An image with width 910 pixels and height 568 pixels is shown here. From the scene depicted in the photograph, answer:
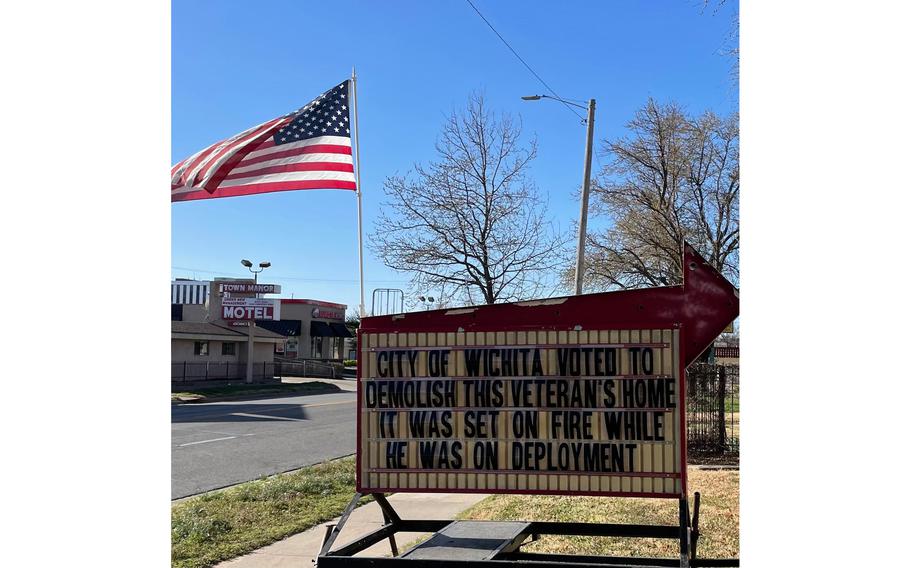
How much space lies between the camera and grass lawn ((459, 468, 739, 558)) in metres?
7.26

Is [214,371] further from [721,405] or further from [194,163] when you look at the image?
[194,163]

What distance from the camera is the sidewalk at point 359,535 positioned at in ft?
23.1

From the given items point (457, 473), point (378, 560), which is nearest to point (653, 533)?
point (457, 473)

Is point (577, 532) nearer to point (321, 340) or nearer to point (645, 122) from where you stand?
point (645, 122)

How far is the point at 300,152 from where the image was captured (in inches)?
308

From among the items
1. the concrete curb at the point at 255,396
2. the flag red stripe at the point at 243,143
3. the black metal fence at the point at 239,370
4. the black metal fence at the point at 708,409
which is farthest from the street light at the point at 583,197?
the black metal fence at the point at 239,370

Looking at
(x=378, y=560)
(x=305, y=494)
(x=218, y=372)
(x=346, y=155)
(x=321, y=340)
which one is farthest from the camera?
(x=321, y=340)

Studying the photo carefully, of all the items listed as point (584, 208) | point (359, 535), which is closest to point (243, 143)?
point (359, 535)

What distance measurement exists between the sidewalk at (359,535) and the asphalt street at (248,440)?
3.11 meters

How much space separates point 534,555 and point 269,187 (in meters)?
4.08

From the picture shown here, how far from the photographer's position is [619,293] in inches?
209
